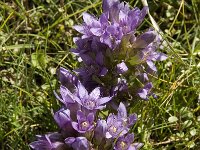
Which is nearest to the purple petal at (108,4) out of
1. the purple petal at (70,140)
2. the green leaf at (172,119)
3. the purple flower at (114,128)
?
the purple flower at (114,128)

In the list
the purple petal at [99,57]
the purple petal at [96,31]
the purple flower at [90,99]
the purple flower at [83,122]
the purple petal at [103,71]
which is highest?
the purple petal at [96,31]

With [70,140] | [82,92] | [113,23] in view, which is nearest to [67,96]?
[82,92]

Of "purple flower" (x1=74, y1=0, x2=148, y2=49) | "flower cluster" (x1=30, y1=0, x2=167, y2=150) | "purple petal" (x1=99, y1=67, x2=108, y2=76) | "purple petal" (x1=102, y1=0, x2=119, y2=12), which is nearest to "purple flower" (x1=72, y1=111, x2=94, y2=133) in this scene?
"flower cluster" (x1=30, y1=0, x2=167, y2=150)

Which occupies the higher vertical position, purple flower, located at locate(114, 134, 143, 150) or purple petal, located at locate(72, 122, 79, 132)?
purple petal, located at locate(72, 122, 79, 132)

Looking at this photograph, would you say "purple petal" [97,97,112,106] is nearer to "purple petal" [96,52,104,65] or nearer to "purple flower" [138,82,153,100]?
"purple petal" [96,52,104,65]

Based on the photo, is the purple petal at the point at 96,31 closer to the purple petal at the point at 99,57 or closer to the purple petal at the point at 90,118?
the purple petal at the point at 99,57

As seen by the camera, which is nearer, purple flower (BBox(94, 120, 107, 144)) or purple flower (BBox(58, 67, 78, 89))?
purple flower (BBox(94, 120, 107, 144))

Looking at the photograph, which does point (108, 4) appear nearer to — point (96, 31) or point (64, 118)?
point (96, 31)
